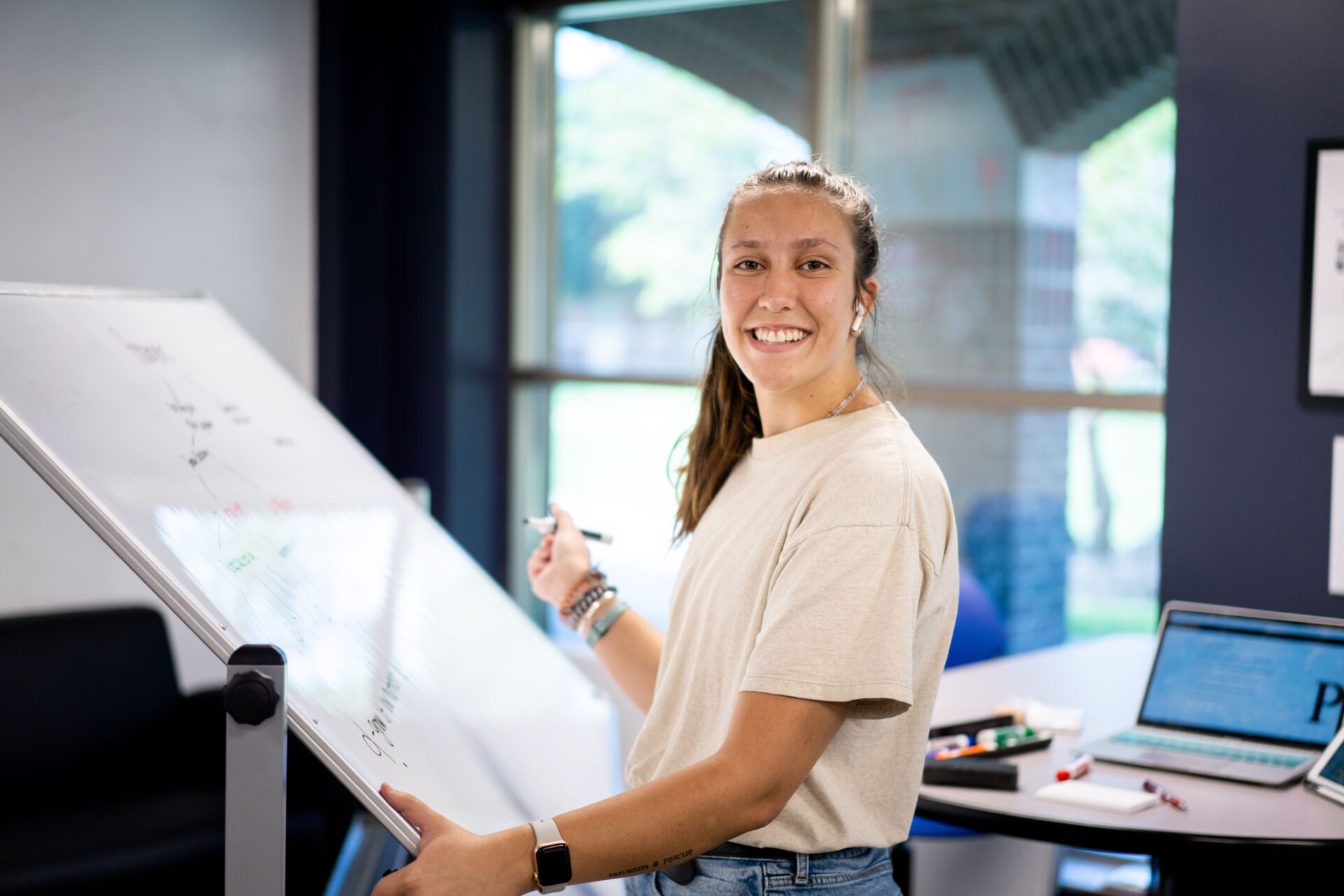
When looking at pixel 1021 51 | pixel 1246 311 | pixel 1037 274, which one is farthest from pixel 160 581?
pixel 1021 51

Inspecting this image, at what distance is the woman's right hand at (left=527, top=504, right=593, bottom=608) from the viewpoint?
1.74 metres

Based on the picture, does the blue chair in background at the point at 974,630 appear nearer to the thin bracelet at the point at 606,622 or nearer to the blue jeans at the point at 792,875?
the thin bracelet at the point at 606,622

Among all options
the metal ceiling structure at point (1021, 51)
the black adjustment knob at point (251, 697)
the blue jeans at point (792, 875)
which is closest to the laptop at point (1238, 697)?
the blue jeans at point (792, 875)

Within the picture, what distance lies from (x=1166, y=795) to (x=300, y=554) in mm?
1209

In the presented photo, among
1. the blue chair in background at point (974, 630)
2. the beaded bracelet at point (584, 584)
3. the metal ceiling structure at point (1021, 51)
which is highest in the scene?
the metal ceiling structure at point (1021, 51)

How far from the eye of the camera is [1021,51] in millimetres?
3379

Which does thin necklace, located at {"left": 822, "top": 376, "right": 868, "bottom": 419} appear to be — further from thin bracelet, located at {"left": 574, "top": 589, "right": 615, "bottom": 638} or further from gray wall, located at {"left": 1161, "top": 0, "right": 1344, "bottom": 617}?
gray wall, located at {"left": 1161, "top": 0, "right": 1344, "bottom": 617}

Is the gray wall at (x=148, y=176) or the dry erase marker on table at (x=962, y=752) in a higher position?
the gray wall at (x=148, y=176)

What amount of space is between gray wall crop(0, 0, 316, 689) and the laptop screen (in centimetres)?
263

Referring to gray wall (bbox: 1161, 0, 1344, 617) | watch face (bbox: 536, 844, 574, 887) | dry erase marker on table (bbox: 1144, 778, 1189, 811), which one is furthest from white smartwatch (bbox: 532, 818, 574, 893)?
gray wall (bbox: 1161, 0, 1344, 617)

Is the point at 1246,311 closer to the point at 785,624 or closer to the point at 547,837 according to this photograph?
the point at 785,624

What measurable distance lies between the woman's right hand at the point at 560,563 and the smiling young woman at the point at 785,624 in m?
0.27

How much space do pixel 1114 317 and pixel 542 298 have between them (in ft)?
6.43

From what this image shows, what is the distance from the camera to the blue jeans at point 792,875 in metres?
1.22
